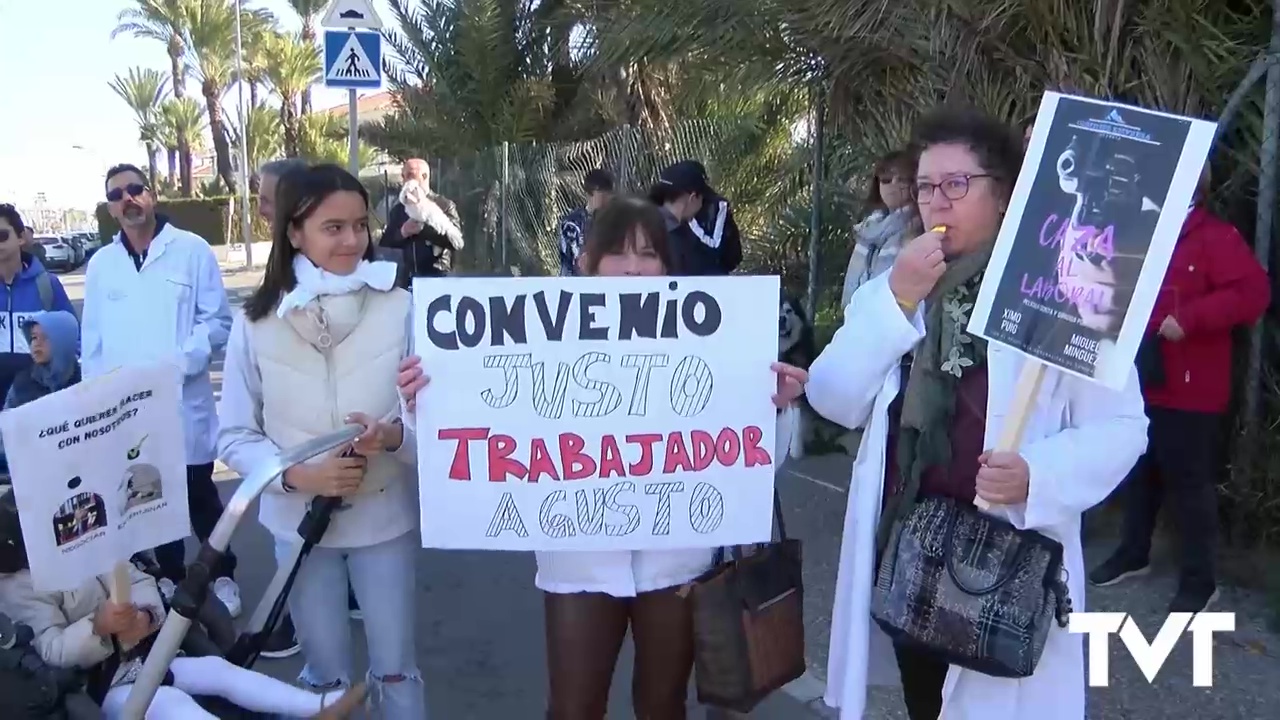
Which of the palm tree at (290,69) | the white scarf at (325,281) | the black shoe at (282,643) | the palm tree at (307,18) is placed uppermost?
the palm tree at (307,18)

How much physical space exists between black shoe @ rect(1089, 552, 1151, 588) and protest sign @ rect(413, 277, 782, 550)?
2.99m

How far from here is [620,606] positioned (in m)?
2.85

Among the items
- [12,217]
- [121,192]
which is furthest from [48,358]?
[12,217]

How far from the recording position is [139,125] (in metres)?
43.2

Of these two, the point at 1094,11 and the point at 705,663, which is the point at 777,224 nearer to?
the point at 1094,11

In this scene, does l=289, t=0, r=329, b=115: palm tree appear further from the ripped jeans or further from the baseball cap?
the ripped jeans

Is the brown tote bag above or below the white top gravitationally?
below

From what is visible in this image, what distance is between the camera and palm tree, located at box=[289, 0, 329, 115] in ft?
113

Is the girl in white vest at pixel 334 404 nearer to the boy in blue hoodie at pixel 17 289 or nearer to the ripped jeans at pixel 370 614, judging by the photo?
the ripped jeans at pixel 370 614

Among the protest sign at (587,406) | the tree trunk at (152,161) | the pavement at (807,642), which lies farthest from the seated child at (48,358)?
the tree trunk at (152,161)

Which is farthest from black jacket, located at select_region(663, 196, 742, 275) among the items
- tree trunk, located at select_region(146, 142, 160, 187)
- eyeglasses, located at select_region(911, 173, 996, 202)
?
tree trunk, located at select_region(146, 142, 160, 187)

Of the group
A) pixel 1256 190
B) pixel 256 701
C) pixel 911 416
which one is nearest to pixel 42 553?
pixel 256 701

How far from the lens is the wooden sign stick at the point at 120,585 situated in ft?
9.29

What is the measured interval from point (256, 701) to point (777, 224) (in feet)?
24.4
